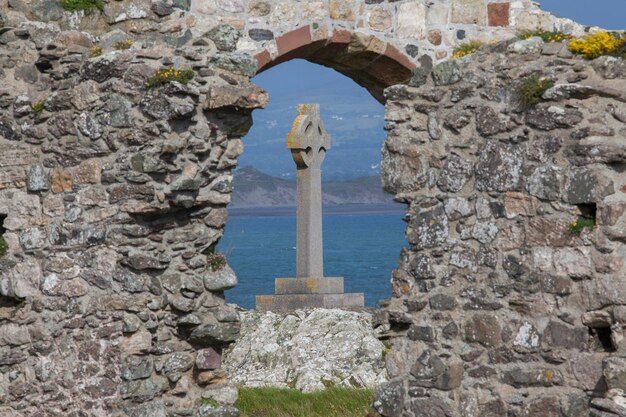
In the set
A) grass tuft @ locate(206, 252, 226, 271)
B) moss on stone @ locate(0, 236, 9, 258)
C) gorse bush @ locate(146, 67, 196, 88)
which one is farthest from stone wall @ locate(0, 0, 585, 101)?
grass tuft @ locate(206, 252, 226, 271)

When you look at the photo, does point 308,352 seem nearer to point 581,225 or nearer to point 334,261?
point 581,225

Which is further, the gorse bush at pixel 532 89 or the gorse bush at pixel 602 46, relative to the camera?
the gorse bush at pixel 532 89

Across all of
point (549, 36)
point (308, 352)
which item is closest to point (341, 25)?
point (308, 352)

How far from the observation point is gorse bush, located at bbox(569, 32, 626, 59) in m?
7.03

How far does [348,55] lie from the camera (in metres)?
11.9

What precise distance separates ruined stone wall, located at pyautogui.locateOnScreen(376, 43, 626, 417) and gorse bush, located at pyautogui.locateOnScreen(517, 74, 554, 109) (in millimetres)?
37

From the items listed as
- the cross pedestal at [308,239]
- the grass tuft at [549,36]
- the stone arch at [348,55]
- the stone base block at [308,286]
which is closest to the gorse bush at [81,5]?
the stone arch at [348,55]

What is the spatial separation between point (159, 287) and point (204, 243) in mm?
493

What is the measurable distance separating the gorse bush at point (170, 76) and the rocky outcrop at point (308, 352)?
16.1ft

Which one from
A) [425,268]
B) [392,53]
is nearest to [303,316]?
[392,53]

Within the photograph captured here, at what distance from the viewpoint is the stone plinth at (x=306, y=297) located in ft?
48.3

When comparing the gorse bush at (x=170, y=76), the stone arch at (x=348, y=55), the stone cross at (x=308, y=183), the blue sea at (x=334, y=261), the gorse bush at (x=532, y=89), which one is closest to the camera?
the gorse bush at (x=532, y=89)

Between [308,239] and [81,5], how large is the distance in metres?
5.98

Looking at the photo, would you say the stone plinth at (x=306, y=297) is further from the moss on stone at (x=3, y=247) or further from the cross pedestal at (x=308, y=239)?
the moss on stone at (x=3, y=247)
